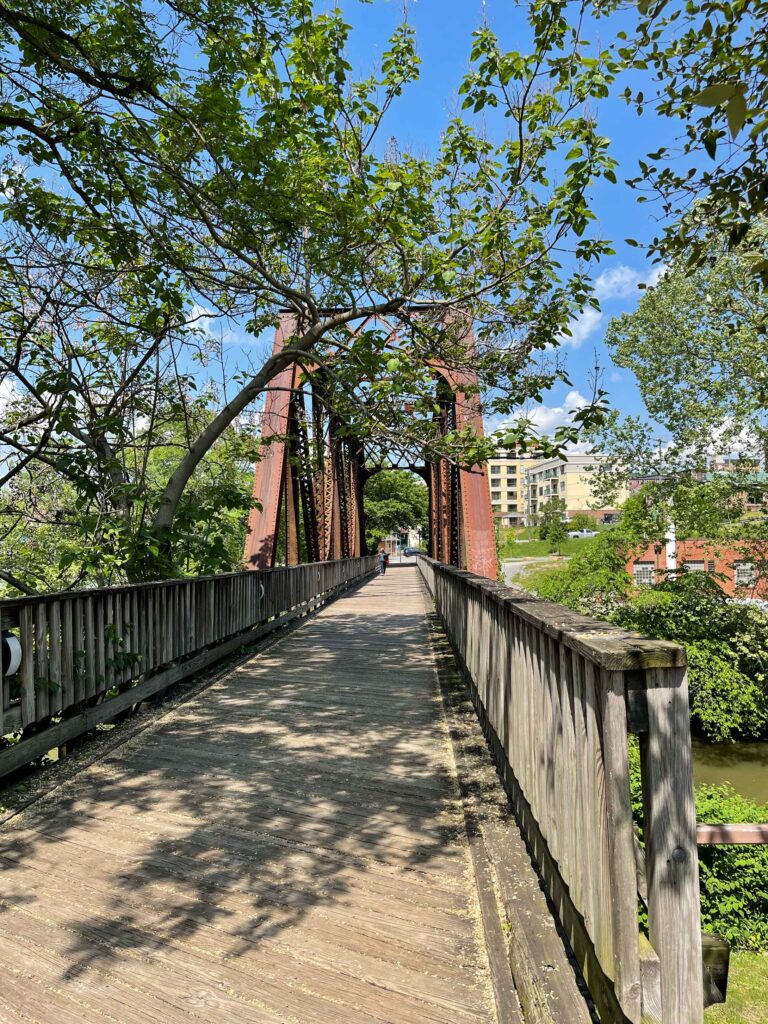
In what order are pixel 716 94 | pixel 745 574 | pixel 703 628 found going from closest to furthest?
1. pixel 716 94
2. pixel 703 628
3. pixel 745 574

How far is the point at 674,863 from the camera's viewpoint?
136 cm

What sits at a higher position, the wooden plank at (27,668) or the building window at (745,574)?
the wooden plank at (27,668)

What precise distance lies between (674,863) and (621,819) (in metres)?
0.13

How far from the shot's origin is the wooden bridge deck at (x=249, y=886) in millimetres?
1834

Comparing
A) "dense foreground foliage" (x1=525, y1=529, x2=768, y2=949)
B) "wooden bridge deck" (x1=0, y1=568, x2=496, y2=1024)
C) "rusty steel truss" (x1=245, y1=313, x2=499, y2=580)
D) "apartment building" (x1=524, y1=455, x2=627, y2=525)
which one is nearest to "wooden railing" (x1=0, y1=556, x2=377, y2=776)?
"wooden bridge deck" (x1=0, y1=568, x2=496, y2=1024)

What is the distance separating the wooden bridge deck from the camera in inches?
72.2

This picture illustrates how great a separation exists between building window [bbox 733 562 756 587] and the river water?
322cm

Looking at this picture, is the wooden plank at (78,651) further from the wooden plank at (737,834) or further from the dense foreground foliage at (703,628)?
the dense foreground foliage at (703,628)

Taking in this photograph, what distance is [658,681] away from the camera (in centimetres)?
141

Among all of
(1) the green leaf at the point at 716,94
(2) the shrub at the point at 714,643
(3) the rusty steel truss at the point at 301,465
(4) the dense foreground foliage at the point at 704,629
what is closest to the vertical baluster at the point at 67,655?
(3) the rusty steel truss at the point at 301,465

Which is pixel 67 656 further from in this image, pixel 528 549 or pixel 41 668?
pixel 528 549

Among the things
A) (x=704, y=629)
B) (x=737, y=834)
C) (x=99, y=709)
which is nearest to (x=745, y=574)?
(x=704, y=629)

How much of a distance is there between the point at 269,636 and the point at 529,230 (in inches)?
240

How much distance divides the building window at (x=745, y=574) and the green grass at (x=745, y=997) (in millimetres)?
10674
